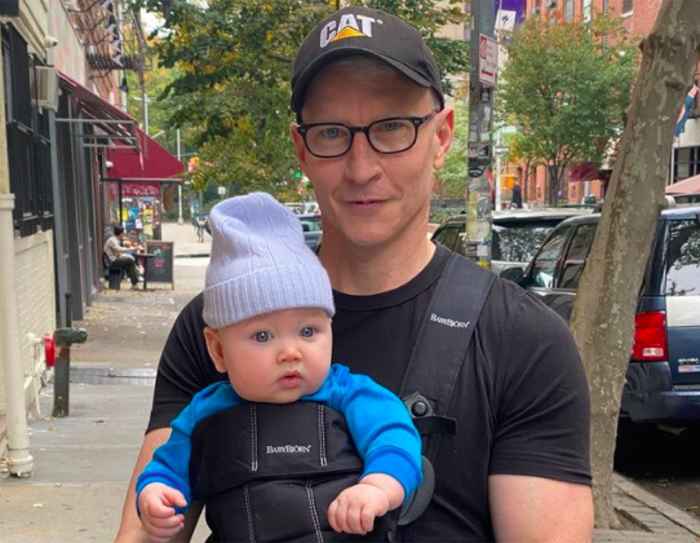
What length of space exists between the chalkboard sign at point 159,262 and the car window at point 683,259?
1683 centimetres

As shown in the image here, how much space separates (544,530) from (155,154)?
2098cm

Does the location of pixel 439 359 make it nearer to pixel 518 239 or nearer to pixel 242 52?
pixel 518 239

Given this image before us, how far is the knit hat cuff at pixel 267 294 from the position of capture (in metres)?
1.80

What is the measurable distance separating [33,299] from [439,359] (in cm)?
880

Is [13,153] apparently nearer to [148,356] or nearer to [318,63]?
[148,356]

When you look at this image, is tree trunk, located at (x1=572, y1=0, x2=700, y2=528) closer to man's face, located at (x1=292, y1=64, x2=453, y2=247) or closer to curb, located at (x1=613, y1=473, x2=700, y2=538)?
curb, located at (x1=613, y1=473, x2=700, y2=538)

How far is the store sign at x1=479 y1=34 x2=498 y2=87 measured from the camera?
873 cm

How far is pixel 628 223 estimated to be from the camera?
5.29m

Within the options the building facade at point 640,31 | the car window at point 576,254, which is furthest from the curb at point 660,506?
the building facade at point 640,31

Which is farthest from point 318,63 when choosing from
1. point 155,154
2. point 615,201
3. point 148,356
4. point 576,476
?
point 155,154

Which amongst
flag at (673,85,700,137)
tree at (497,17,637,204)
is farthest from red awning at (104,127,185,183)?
tree at (497,17,637,204)

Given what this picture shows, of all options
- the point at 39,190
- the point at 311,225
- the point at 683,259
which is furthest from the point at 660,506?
the point at 311,225

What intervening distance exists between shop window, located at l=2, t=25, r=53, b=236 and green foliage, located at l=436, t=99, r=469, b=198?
115 feet

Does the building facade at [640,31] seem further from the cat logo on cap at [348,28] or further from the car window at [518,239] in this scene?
the cat logo on cap at [348,28]
